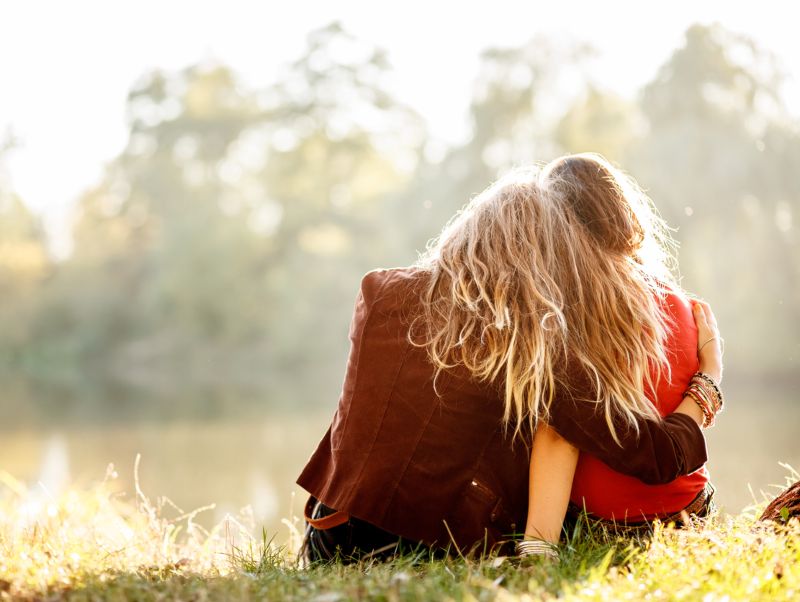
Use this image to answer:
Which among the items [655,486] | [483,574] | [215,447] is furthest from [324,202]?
[483,574]

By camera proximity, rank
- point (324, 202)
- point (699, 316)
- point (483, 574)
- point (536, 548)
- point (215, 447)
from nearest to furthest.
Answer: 1. point (483, 574)
2. point (536, 548)
3. point (699, 316)
4. point (215, 447)
5. point (324, 202)

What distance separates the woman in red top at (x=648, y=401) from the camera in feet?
6.25

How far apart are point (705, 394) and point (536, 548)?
54cm

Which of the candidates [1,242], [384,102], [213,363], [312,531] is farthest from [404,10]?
[312,531]

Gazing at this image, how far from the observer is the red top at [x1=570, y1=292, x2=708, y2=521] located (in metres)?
2.00

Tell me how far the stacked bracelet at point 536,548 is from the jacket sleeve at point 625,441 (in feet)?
0.71

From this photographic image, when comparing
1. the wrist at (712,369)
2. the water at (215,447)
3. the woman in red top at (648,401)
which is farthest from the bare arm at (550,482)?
the water at (215,447)

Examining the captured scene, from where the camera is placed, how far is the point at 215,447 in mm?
9211

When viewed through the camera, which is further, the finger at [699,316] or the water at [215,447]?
the water at [215,447]

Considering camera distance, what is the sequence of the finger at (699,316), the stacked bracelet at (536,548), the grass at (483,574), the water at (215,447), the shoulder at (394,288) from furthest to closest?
the water at (215,447) < the finger at (699,316) < the shoulder at (394,288) < the stacked bracelet at (536,548) < the grass at (483,574)

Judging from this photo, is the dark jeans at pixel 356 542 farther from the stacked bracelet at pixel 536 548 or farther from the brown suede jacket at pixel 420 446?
the stacked bracelet at pixel 536 548

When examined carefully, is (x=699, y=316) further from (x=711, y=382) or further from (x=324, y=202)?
(x=324, y=202)

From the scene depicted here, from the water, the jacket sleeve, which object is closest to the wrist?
the jacket sleeve

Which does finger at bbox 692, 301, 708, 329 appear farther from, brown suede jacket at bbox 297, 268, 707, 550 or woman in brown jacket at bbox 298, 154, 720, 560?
brown suede jacket at bbox 297, 268, 707, 550
